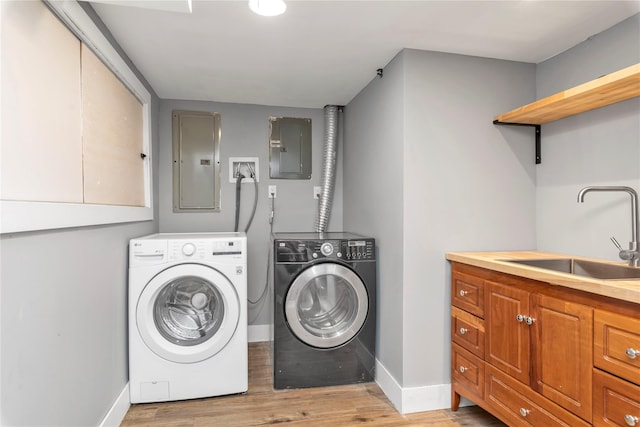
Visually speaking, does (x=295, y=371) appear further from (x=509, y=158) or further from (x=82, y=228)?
(x=509, y=158)

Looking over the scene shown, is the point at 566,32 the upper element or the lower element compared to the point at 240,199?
upper

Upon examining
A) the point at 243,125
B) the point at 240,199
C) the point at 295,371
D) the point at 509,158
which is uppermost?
the point at 243,125

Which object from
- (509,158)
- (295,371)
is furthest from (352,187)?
(295,371)

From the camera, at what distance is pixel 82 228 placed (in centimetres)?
149

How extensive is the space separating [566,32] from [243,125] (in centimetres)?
241

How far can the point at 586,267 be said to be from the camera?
178cm

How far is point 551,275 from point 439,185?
2.70 feet

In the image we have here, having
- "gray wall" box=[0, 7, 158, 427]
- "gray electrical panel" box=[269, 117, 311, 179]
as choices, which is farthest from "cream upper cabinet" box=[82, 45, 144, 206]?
"gray electrical panel" box=[269, 117, 311, 179]

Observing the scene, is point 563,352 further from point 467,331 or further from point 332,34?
point 332,34

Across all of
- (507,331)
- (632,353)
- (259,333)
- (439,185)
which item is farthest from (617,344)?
(259,333)

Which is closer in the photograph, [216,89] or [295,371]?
[295,371]

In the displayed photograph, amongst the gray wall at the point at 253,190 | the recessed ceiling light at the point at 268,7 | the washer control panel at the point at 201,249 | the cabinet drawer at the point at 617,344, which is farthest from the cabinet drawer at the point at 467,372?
the recessed ceiling light at the point at 268,7

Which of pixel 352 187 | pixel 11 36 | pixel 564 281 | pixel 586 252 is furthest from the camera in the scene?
pixel 352 187

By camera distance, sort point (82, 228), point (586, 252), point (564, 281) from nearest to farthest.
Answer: point (564, 281) → point (82, 228) → point (586, 252)
